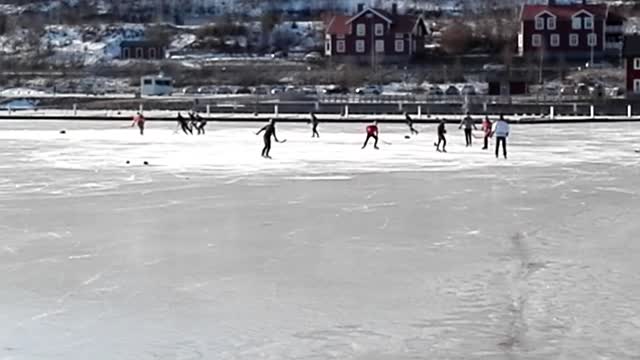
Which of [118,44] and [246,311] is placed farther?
[118,44]

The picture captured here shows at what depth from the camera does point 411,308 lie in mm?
7105

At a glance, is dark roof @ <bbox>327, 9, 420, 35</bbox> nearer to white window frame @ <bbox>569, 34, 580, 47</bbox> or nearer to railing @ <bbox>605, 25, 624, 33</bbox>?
white window frame @ <bbox>569, 34, 580, 47</bbox>

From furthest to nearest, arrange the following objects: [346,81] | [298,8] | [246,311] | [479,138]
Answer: [298,8]
[346,81]
[479,138]
[246,311]

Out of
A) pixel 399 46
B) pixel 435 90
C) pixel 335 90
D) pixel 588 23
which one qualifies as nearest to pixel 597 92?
pixel 435 90

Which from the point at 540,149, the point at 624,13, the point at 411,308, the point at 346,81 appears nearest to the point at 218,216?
the point at 411,308

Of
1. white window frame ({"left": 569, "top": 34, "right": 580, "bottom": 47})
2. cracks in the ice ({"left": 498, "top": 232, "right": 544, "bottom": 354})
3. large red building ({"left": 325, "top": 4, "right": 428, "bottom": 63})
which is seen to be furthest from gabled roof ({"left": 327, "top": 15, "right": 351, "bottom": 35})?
cracks in the ice ({"left": 498, "top": 232, "right": 544, "bottom": 354})

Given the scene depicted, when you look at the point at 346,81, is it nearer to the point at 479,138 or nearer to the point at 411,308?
the point at 479,138

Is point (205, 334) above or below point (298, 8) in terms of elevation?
below

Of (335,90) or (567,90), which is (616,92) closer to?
(567,90)

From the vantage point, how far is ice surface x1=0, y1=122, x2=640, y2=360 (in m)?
6.29

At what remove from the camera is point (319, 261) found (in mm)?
8852

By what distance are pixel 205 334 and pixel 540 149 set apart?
1645 cm

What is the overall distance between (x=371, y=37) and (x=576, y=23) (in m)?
12.6

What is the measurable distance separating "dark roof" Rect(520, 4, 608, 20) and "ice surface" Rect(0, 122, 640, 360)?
5158cm
